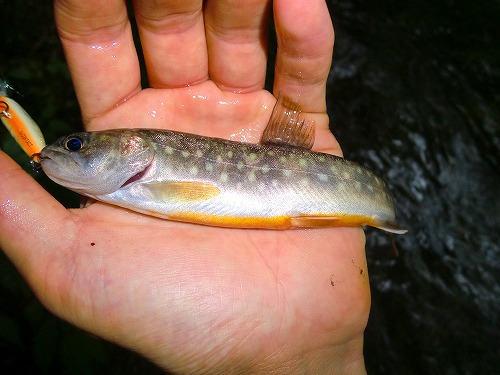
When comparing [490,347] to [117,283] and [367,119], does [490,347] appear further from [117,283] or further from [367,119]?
[117,283]

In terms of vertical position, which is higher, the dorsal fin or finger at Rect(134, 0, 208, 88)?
finger at Rect(134, 0, 208, 88)

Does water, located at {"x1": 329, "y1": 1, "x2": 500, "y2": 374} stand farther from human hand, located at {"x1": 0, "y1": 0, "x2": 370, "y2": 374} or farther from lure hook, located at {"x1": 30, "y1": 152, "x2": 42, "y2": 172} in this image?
lure hook, located at {"x1": 30, "y1": 152, "x2": 42, "y2": 172}

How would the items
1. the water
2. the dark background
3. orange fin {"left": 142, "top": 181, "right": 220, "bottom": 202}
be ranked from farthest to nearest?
1. the water
2. the dark background
3. orange fin {"left": 142, "top": 181, "right": 220, "bottom": 202}

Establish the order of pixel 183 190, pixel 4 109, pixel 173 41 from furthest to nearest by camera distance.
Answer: pixel 173 41
pixel 4 109
pixel 183 190

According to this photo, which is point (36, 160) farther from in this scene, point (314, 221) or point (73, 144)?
point (314, 221)

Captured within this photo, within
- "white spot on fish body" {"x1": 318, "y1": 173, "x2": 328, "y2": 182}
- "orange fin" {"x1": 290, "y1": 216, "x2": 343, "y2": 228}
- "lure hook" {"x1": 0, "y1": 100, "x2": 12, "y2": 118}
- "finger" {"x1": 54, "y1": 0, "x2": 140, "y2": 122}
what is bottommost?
"orange fin" {"x1": 290, "y1": 216, "x2": 343, "y2": 228}

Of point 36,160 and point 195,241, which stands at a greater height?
point 36,160

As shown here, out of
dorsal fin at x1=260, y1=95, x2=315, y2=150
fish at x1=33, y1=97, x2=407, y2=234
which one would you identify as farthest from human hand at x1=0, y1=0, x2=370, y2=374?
dorsal fin at x1=260, y1=95, x2=315, y2=150

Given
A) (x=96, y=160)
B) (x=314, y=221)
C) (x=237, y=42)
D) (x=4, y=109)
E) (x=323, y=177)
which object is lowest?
(x=314, y=221)

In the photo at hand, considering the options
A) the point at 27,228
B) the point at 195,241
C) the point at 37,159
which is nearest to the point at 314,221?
the point at 195,241
